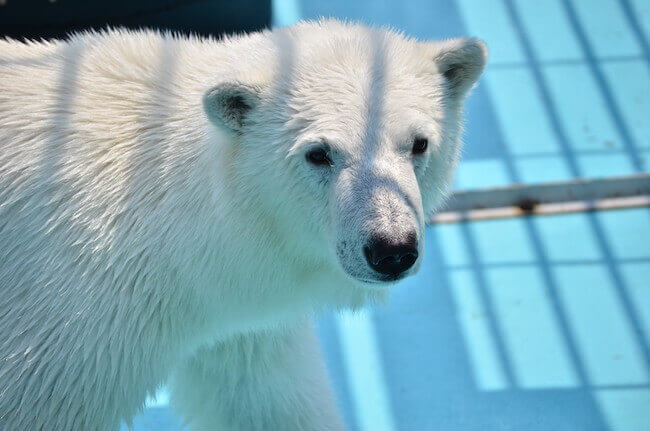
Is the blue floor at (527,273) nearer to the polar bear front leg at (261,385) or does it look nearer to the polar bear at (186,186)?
the polar bear front leg at (261,385)

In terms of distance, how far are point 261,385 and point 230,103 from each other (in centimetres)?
118

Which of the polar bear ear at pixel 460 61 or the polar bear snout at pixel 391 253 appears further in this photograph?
the polar bear ear at pixel 460 61

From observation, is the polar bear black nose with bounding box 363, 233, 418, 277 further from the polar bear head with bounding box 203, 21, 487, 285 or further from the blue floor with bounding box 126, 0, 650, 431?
the blue floor with bounding box 126, 0, 650, 431

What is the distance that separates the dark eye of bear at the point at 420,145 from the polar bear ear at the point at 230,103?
1.57 ft

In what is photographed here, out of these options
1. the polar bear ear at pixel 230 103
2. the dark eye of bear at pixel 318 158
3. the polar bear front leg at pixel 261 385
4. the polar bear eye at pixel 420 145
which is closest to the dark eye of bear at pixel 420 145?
the polar bear eye at pixel 420 145

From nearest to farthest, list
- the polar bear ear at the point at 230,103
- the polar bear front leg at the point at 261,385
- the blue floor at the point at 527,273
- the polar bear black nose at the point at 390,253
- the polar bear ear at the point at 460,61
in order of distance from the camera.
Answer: the polar bear black nose at the point at 390,253
the polar bear ear at the point at 230,103
the polar bear ear at the point at 460,61
the polar bear front leg at the point at 261,385
the blue floor at the point at 527,273

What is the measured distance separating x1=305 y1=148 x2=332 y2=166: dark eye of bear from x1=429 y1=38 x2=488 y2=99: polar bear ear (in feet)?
1.65

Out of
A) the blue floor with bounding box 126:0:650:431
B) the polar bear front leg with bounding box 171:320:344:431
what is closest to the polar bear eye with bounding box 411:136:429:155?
the polar bear front leg with bounding box 171:320:344:431

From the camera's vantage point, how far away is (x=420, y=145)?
2.67 meters

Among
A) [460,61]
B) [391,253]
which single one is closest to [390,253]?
[391,253]

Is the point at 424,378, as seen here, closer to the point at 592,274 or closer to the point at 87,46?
the point at 592,274

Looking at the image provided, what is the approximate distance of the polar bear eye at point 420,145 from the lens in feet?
8.68

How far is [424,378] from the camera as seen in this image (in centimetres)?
414

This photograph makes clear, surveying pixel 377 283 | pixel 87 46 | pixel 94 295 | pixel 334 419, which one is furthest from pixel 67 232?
pixel 334 419
